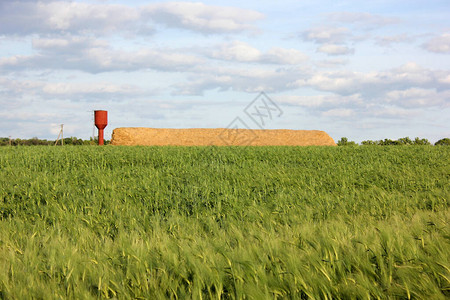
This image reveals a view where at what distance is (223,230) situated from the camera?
13.3ft

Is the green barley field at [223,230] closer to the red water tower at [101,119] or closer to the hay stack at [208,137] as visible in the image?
the red water tower at [101,119]

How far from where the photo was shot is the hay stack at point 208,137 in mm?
20875

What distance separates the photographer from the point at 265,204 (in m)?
5.74

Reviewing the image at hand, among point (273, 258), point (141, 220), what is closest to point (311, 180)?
→ point (141, 220)

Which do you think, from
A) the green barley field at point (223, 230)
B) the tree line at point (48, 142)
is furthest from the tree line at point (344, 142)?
the green barley field at point (223, 230)

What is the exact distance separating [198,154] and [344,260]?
10.1m

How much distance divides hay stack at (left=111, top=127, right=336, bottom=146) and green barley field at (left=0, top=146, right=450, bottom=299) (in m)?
8.59

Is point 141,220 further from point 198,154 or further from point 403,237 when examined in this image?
point 198,154

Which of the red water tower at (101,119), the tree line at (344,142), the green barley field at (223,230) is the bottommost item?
the green barley field at (223,230)

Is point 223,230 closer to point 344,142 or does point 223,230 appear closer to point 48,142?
point 344,142

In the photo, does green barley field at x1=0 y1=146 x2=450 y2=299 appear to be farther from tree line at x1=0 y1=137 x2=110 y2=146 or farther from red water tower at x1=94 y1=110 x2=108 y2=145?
tree line at x1=0 y1=137 x2=110 y2=146

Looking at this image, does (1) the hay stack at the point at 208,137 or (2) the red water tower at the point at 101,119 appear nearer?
(2) the red water tower at the point at 101,119

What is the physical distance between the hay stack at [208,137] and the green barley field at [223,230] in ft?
28.2

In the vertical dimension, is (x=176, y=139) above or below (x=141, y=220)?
above
